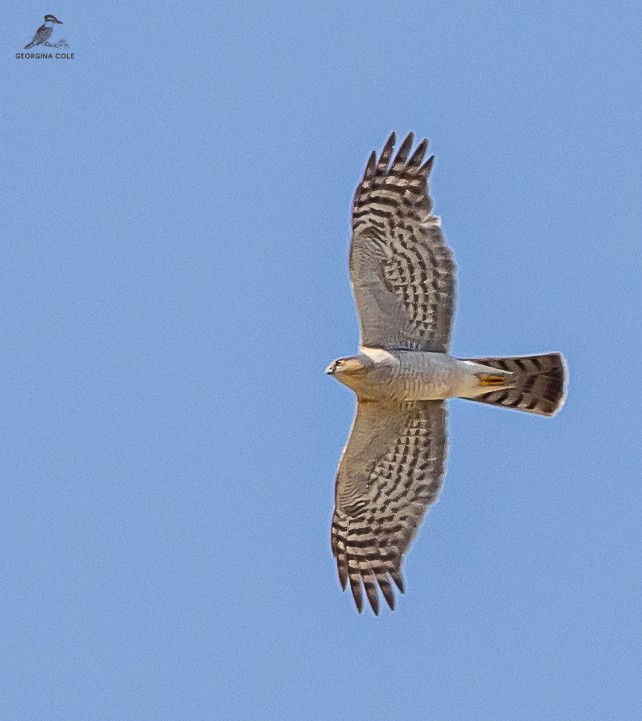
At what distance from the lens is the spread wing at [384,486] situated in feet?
56.7

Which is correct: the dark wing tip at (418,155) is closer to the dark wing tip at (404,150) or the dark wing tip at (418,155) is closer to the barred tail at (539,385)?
the dark wing tip at (404,150)

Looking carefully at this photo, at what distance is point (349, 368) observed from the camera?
1672 cm

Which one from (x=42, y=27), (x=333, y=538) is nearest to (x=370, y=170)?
(x=333, y=538)

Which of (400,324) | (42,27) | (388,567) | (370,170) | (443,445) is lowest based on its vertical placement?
(388,567)

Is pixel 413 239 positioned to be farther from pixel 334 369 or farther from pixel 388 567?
pixel 388 567

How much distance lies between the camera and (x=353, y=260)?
17.0m

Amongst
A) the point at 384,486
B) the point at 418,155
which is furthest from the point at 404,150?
the point at 384,486

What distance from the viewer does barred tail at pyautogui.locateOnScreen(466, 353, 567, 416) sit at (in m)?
17.4

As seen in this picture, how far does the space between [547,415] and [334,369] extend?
2250 millimetres

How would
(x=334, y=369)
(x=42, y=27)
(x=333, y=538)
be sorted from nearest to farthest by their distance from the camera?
(x=334, y=369) → (x=333, y=538) → (x=42, y=27)

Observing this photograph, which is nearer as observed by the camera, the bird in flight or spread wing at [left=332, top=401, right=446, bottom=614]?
the bird in flight

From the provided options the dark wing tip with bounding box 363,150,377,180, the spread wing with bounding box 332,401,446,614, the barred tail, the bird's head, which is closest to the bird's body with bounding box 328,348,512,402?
the bird's head

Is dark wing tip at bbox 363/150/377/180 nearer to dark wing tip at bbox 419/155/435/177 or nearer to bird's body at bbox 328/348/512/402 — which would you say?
dark wing tip at bbox 419/155/435/177

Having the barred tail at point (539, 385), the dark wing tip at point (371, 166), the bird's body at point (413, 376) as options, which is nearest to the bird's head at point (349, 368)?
the bird's body at point (413, 376)
